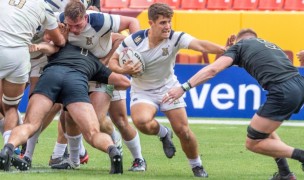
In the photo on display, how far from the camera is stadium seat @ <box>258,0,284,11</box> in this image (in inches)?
904

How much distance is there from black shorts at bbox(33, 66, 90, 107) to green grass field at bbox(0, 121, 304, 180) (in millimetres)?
767

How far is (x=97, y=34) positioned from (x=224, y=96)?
801cm

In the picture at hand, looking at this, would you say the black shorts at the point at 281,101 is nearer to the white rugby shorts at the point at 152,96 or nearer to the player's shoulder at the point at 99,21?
the white rugby shorts at the point at 152,96

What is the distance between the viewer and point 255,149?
10.1 meters

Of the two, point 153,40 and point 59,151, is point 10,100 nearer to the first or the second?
point 59,151

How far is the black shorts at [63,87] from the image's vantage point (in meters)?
10.6

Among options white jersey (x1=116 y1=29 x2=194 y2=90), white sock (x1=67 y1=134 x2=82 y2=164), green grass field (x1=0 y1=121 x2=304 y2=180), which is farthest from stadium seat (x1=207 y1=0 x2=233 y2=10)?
white sock (x1=67 y1=134 x2=82 y2=164)

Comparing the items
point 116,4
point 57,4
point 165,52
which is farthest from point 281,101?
point 116,4

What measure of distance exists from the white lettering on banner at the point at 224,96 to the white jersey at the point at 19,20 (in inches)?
332

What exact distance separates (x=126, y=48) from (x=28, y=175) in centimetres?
190

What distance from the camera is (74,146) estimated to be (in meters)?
11.4

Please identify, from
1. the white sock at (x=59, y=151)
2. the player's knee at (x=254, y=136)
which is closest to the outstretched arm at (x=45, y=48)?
the white sock at (x=59, y=151)

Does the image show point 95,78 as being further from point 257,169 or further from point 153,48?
point 257,169

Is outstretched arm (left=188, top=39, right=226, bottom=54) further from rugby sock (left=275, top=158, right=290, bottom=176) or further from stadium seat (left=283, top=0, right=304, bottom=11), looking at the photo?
stadium seat (left=283, top=0, right=304, bottom=11)
